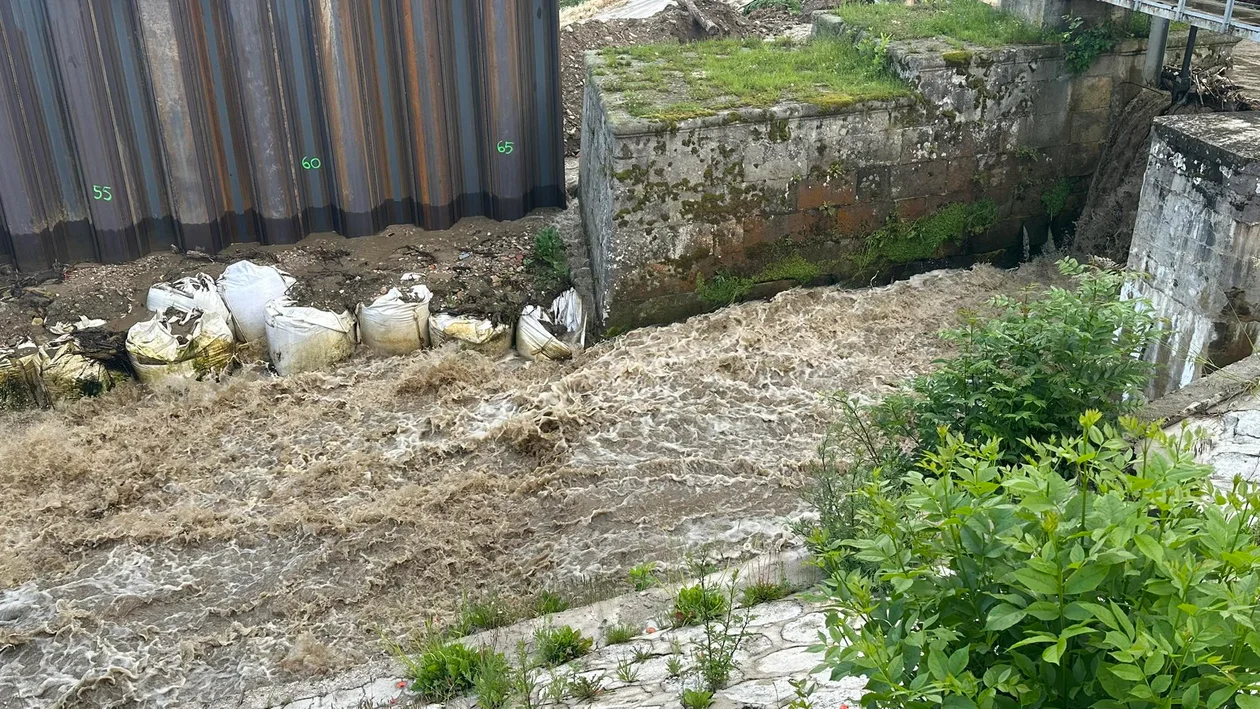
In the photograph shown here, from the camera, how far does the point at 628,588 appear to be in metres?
5.11

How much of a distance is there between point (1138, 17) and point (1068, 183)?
1367mm

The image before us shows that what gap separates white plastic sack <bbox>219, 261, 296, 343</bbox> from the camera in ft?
25.4

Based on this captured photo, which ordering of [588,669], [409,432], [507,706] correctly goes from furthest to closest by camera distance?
1. [409,432]
2. [588,669]
3. [507,706]

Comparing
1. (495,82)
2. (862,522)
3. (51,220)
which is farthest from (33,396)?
(862,522)

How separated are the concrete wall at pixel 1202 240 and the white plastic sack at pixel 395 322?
5043 mm

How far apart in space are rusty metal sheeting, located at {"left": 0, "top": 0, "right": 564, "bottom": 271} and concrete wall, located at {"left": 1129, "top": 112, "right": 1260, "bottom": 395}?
4.80 metres

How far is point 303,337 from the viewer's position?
749cm

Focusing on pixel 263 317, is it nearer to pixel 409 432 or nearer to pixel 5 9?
pixel 409 432

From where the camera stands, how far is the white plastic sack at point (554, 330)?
7746 mm

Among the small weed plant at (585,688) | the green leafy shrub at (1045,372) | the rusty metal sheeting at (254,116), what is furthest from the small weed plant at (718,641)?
the rusty metal sheeting at (254,116)

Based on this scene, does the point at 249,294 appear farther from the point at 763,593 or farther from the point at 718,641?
the point at 718,641

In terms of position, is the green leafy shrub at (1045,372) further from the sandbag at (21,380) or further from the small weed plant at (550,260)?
the sandbag at (21,380)

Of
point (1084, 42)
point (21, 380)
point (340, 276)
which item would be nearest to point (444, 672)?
point (340, 276)

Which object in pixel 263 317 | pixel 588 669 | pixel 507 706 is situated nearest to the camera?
pixel 507 706
